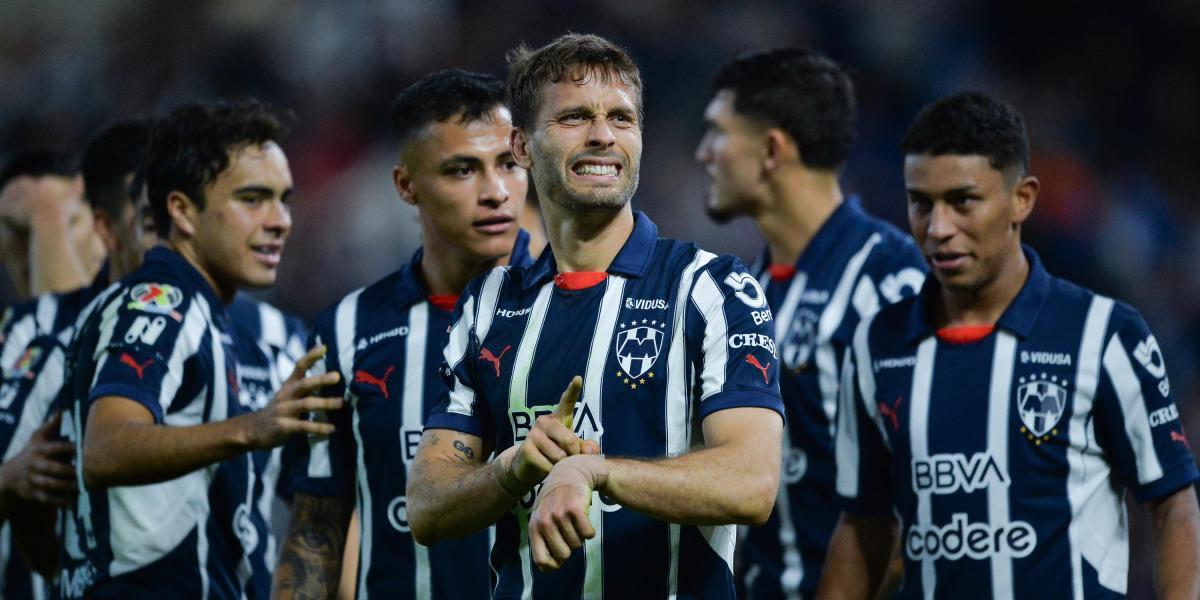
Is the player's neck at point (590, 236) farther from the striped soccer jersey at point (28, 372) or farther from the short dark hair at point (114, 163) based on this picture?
the striped soccer jersey at point (28, 372)

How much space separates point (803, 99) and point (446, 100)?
2.26 meters

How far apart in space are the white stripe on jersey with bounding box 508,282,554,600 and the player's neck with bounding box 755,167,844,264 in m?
2.69

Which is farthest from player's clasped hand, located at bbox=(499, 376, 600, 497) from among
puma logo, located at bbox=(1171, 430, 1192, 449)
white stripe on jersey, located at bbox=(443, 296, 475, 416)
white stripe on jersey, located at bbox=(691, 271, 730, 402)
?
puma logo, located at bbox=(1171, 430, 1192, 449)

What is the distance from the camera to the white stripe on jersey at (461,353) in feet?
11.7

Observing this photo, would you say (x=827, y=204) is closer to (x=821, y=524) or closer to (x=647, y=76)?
(x=821, y=524)

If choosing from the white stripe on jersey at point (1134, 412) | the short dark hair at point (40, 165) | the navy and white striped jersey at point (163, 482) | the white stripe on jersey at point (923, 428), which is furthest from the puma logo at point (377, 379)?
the short dark hair at point (40, 165)

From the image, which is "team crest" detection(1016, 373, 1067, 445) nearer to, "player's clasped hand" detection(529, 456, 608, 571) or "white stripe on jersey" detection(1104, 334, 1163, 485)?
"white stripe on jersey" detection(1104, 334, 1163, 485)

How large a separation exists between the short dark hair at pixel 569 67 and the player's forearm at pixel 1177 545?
1.87 metres

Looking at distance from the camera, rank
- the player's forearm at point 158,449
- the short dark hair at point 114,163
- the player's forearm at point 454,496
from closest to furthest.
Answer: the player's forearm at point 454,496, the player's forearm at point 158,449, the short dark hair at point 114,163

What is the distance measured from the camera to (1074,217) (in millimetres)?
9805

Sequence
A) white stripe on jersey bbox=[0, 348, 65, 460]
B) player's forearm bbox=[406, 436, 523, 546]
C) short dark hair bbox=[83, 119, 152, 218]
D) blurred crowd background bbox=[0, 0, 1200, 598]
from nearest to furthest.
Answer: player's forearm bbox=[406, 436, 523, 546] → short dark hair bbox=[83, 119, 152, 218] → white stripe on jersey bbox=[0, 348, 65, 460] → blurred crowd background bbox=[0, 0, 1200, 598]

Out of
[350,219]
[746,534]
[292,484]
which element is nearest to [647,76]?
[350,219]

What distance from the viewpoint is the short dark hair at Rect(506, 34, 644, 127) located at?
355 centimetres

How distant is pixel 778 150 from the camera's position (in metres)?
6.30
